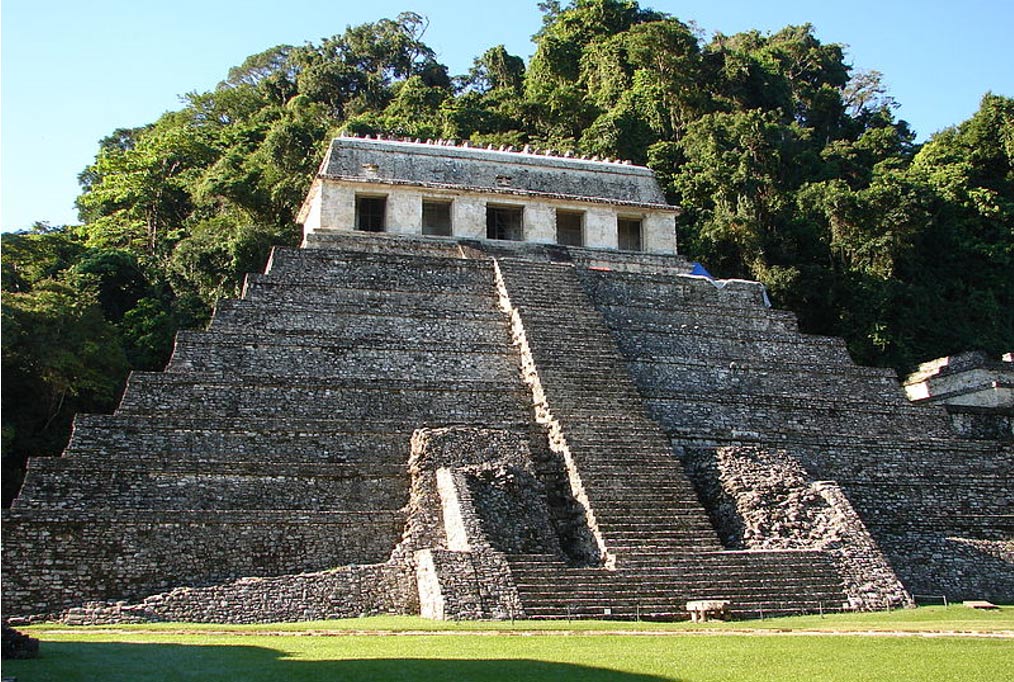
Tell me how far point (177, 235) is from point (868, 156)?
82.9 ft

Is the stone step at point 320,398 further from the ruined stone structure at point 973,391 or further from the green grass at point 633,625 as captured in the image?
the ruined stone structure at point 973,391

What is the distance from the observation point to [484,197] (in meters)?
24.0

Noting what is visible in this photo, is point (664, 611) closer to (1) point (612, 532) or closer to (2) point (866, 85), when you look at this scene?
(1) point (612, 532)

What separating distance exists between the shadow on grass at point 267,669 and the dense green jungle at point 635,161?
35.5ft

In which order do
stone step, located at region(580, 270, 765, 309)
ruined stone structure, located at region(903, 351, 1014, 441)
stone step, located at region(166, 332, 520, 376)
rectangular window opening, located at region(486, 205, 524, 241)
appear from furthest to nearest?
rectangular window opening, located at region(486, 205, 524, 241), stone step, located at region(580, 270, 765, 309), ruined stone structure, located at region(903, 351, 1014, 441), stone step, located at region(166, 332, 520, 376)

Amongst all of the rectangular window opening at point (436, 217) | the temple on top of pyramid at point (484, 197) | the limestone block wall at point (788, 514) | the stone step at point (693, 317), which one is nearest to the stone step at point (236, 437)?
the limestone block wall at point (788, 514)

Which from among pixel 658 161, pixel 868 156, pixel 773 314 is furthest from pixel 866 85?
pixel 773 314

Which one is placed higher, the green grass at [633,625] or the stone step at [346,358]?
the stone step at [346,358]

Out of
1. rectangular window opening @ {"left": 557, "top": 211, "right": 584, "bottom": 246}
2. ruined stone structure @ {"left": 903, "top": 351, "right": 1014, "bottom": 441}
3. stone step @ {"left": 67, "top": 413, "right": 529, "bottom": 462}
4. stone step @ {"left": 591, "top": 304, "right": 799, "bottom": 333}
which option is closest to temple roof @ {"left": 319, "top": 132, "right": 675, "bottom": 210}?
rectangular window opening @ {"left": 557, "top": 211, "right": 584, "bottom": 246}

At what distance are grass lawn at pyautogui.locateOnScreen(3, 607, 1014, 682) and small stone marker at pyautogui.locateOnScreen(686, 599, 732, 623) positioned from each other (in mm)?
386

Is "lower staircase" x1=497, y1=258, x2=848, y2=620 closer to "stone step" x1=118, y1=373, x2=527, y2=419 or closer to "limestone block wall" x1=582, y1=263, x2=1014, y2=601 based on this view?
"stone step" x1=118, y1=373, x2=527, y2=419

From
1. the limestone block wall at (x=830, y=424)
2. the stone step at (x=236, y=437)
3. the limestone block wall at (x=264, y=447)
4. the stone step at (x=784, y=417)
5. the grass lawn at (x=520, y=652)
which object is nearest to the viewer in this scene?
the grass lawn at (x=520, y=652)

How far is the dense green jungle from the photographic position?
2570 cm

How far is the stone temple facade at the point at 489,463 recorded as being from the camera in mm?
12266
